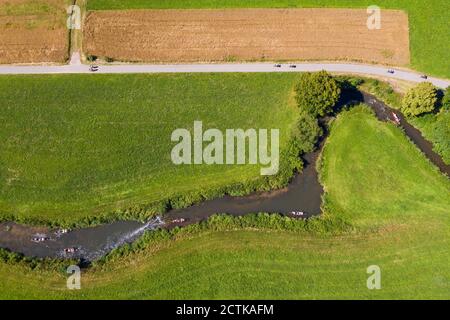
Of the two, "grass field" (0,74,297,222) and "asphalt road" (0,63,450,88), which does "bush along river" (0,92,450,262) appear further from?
"asphalt road" (0,63,450,88)

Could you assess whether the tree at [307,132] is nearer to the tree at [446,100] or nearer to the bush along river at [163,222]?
the bush along river at [163,222]

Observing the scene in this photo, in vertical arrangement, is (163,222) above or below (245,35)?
below

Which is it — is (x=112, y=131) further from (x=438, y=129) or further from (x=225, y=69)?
(x=438, y=129)

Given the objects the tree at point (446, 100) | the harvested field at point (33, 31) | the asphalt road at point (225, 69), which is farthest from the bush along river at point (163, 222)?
the harvested field at point (33, 31)

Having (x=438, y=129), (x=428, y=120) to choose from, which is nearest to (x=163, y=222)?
(x=428, y=120)

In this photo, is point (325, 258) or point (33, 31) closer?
point (325, 258)
